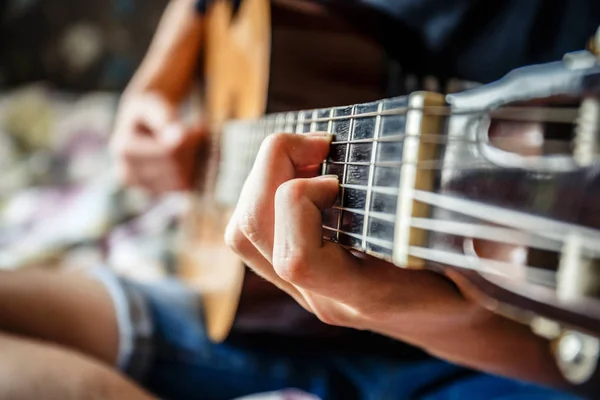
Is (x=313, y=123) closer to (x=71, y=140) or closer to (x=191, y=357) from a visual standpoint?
(x=191, y=357)

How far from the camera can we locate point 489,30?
345 millimetres

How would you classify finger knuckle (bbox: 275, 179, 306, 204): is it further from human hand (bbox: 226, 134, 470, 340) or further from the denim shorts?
the denim shorts

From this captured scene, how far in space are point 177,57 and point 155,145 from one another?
15cm

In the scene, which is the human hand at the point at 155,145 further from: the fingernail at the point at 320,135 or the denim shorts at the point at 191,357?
the fingernail at the point at 320,135

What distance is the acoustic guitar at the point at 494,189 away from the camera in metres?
0.19

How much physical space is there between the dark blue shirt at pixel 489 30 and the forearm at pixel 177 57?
0.39m

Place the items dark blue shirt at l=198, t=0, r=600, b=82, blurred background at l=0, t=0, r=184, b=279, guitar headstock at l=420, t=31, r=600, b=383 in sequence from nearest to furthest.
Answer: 1. guitar headstock at l=420, t=31, r=600, b=383
2. dark blue shirt at l=198, t=0, r=600, b=82
3. blurred background at l=0, t=0, r=184, b=279

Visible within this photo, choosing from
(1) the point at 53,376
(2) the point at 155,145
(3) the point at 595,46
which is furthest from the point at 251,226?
(2) the point at 155,145

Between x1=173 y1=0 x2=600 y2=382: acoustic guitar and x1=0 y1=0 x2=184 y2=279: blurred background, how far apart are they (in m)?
0.57

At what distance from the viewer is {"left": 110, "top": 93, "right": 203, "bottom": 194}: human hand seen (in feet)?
2.19

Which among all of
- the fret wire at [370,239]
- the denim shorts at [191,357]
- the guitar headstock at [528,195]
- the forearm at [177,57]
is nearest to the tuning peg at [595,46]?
the guitar headstock at [528,195]

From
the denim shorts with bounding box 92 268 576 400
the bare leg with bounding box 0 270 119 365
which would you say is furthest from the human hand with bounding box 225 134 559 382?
the bare leg with bounding box 0 270 119 365

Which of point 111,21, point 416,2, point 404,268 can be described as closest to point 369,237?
point 404,268

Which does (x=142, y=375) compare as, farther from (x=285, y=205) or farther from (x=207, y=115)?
(x=285, y=205)
